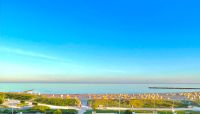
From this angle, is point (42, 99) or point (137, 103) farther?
point (42, 99)

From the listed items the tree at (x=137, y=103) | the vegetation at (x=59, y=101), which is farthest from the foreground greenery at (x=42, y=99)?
the tree at (x=137, y=103)

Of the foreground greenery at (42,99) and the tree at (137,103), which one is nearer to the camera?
the tree at (137,103)

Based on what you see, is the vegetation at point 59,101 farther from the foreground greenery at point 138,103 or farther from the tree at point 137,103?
the tree at point 137,103

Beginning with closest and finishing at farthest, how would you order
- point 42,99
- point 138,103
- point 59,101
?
point 138,103
point 59,101
point 42,99

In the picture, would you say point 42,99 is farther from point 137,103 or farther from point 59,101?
point 137,103

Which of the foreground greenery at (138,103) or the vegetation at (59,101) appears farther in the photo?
the vegetation at (59,101)

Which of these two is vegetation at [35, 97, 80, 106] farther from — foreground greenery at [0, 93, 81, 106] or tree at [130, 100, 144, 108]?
tree at [130, 100, 144, 108]

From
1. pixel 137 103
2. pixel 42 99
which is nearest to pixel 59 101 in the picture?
pixel 42 99

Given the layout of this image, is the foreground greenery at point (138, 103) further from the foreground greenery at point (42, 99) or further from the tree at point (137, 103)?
the foreground greenery at point (42, 99)

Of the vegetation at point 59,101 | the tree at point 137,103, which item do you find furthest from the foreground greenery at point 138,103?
the vegetation at point 59,101

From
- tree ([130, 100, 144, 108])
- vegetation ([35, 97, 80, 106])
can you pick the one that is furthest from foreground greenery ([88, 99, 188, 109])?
vegetation ([35, 97, 80, 106])

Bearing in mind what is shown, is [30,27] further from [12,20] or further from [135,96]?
[135,96]
